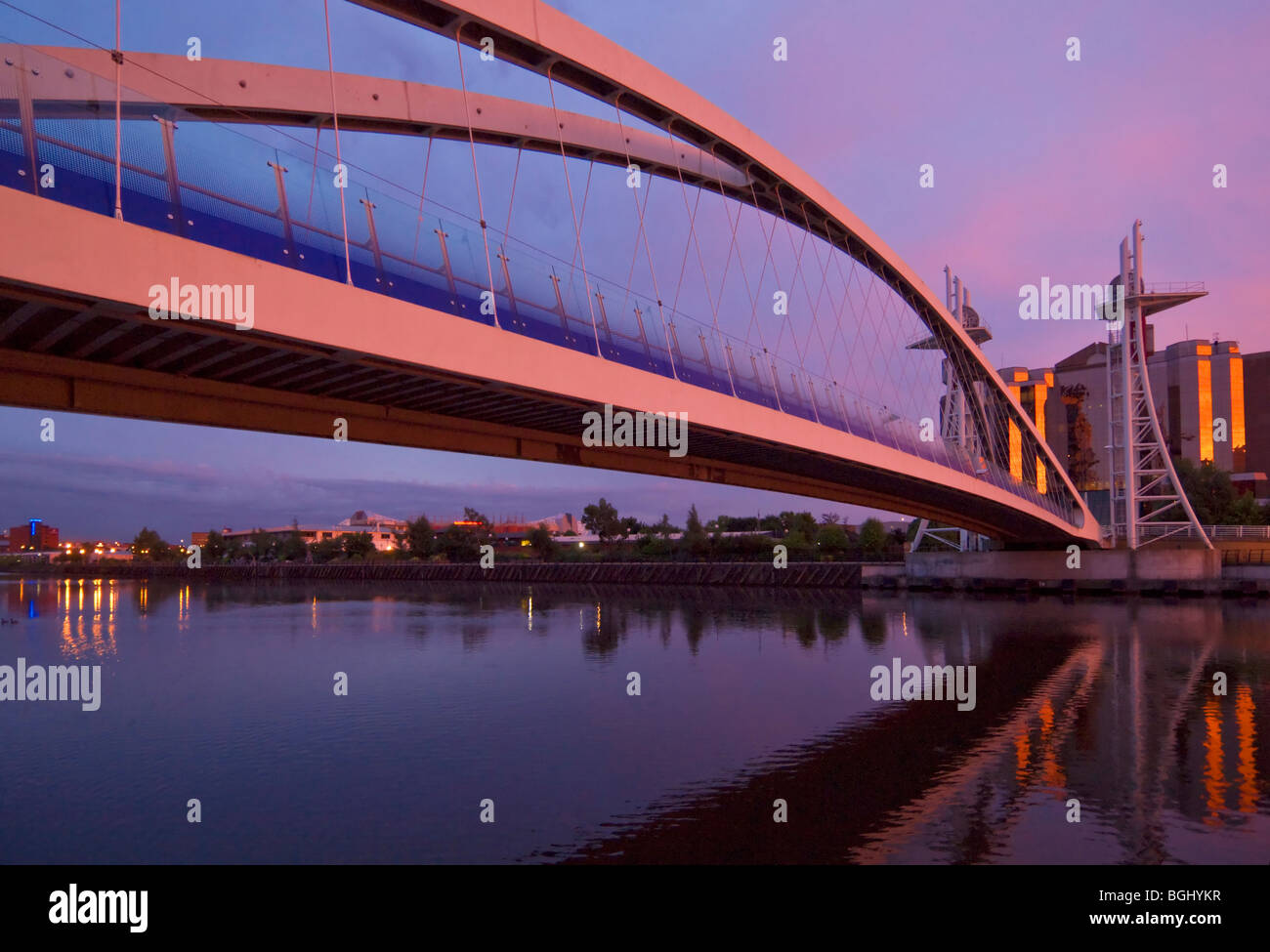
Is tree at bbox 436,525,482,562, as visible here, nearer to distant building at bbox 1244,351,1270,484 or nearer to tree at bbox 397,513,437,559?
tree at bbox 397,513,437,559

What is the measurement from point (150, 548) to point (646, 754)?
16568 cm

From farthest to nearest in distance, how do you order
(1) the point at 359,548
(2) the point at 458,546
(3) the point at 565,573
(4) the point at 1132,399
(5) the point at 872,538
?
1. (1) the point at 359,548
2. (2) the point at 458,546
3. (3) the point at 565,573
4. (5) the point at 872,538
5. (4) the point at 1132,399

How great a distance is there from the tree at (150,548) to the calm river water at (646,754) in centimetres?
13634

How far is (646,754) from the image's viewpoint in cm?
1348

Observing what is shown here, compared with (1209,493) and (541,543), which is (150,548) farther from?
(1209,493)

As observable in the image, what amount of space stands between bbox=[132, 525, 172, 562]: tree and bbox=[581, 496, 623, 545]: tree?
270 feet

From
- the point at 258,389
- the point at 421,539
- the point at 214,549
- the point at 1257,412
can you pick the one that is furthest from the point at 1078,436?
the point at 214,549

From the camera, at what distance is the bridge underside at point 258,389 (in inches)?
333

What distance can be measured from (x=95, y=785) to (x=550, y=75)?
1161 cm

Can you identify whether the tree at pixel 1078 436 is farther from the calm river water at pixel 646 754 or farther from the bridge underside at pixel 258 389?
the bridge underside at pixel 258 389

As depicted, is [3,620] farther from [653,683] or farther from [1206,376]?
[1206,376]

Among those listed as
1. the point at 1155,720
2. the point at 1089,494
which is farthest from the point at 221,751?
the point at 1089,494

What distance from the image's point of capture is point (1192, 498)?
6506 cm

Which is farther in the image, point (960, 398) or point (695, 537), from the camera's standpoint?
point (695, 537)
